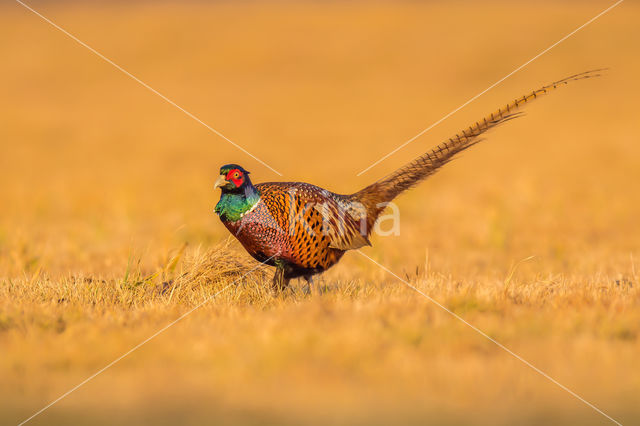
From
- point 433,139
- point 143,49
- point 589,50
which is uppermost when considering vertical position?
point 143,49

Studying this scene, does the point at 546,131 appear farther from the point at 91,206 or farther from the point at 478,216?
the point at 91,206

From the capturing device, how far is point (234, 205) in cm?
543

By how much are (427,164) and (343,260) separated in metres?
3.32

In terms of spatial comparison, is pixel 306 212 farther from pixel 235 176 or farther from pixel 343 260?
pixel 343 260

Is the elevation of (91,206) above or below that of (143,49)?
below

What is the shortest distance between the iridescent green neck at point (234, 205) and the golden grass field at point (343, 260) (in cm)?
74

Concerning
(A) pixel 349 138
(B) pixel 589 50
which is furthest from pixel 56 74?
(B) pixel 589 50

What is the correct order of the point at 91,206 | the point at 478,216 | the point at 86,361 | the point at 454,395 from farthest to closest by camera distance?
the point at 91,206, the point at 478,216, the point at 86,361, the point at 454,395

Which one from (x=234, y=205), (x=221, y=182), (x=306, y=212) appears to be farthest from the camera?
(x=306, y=212)

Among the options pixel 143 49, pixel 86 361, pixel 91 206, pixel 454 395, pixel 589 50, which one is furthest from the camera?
pixel 143 49

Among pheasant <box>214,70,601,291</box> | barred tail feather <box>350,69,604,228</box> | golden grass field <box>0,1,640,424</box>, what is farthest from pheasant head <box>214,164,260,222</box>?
barred tail feather <box>350,69,604,228</box>

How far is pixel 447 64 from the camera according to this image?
34.8 meters

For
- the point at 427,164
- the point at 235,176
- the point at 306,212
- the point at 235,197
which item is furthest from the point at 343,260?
the point at 235,176

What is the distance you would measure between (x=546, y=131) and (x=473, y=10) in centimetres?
2286
